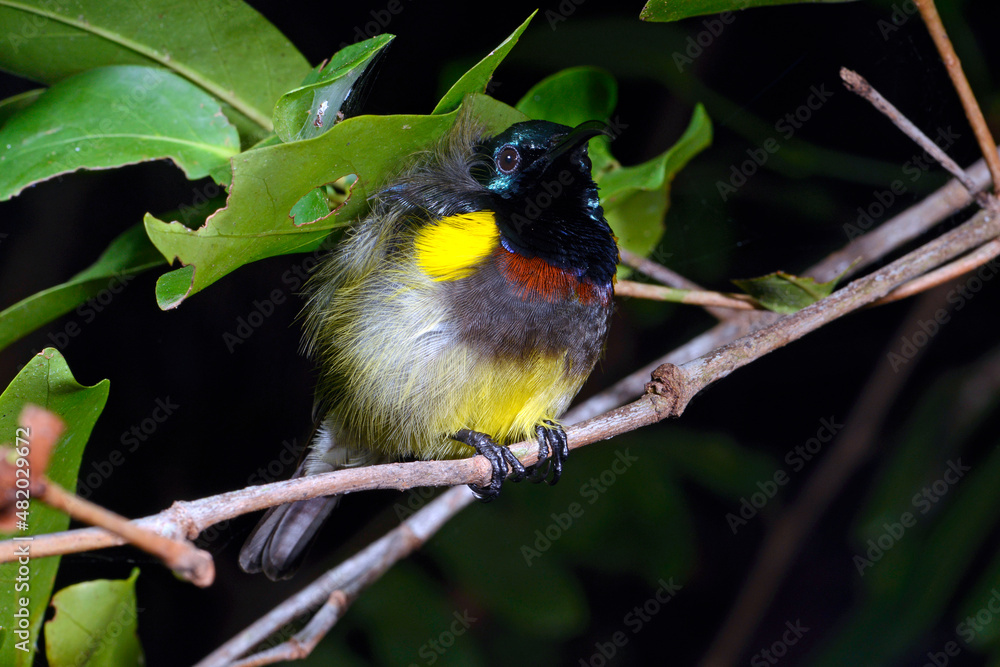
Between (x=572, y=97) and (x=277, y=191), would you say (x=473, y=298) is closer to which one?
(x=277, y=191)

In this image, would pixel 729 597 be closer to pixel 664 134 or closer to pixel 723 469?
pixel 723 469

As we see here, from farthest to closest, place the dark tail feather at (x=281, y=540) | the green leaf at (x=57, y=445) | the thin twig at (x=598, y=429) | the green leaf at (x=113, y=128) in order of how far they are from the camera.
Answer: the dark tail feather at (x=281, y=540), the green leaf at (x=113, y=128), the green leaf at (x=57, y=445), the thin twig at (x=598, y=429)

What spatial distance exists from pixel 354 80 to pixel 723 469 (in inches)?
77.6

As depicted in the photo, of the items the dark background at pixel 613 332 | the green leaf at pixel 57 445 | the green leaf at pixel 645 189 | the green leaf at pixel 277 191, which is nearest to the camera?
the green leaf at pixel 277 191

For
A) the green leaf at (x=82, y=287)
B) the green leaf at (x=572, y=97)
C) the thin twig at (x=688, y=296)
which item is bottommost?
the green leaf at (x=82, y=287)

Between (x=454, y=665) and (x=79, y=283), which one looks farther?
(x=454, y=665)

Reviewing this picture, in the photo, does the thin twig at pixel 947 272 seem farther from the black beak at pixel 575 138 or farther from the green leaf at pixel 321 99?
the green leaf at pixel 321 99

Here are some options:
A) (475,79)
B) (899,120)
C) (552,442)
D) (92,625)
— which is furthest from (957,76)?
(92,625)

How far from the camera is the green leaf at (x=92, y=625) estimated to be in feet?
4.93

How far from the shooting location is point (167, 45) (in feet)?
5.19

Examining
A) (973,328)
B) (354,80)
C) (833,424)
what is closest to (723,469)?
(833,424)

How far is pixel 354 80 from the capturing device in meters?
1.28

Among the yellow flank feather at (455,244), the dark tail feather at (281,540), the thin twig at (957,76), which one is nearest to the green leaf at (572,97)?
the yellow flank feather at (455,244)

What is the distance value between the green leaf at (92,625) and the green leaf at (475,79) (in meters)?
1.11
